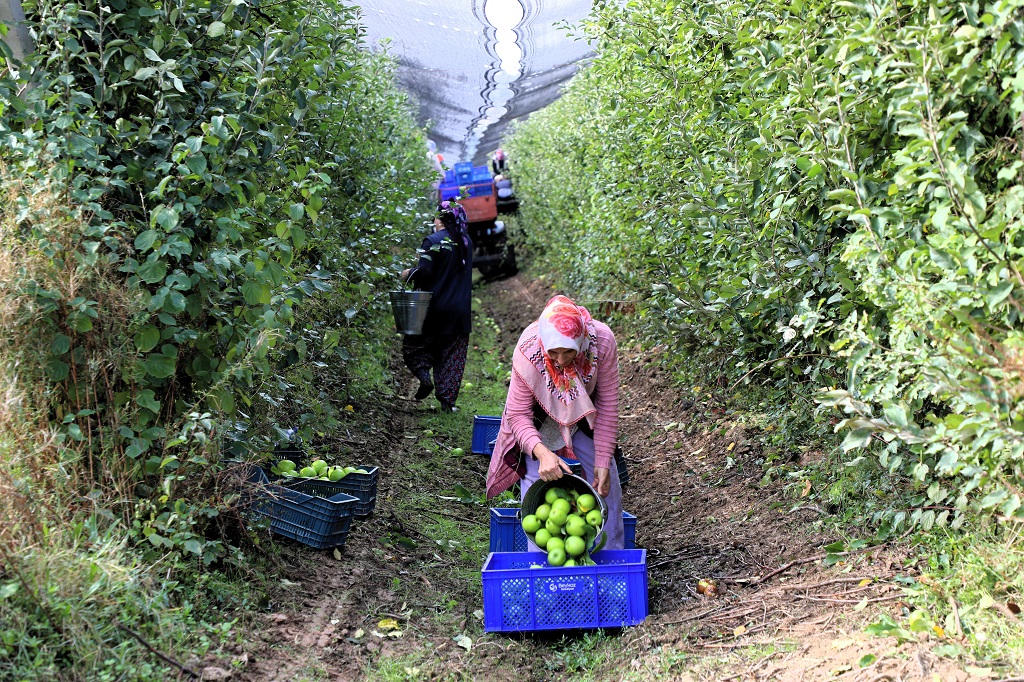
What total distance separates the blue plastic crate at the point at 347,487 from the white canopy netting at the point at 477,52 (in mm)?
5914

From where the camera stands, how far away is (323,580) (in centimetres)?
482

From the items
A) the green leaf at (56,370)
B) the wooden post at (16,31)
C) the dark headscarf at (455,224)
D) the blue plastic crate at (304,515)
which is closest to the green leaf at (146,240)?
the green leaf at (56,370)

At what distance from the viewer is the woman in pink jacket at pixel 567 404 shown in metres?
4.79

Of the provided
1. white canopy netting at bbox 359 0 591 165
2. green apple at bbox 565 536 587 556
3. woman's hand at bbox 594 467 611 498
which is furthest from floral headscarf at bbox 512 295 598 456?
white canopy netting at bbox 359 0 591 165

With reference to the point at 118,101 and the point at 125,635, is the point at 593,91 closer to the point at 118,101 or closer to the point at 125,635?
the point at 118,101

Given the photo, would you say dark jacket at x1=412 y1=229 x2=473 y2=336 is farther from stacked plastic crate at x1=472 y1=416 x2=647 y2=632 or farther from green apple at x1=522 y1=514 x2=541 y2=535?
stacked plastic crate at x1=472 y1=416 x2=647 y2=632

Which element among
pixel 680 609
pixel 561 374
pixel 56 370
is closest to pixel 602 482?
pixel 561 374

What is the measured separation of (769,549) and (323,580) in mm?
2380

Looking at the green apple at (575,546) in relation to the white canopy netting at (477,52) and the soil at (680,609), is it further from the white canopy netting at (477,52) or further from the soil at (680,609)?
the white canopy netting at (477,52)

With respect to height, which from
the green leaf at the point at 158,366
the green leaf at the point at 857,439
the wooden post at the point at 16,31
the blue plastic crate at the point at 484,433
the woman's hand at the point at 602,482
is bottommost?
the blue plastic crate at the point at 484,433

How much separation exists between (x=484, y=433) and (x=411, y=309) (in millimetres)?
1730

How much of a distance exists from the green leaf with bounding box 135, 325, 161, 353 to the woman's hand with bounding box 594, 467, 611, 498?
2.28 metres

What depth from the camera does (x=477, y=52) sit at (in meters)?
16.1

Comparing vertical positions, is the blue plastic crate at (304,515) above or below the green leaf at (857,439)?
below
